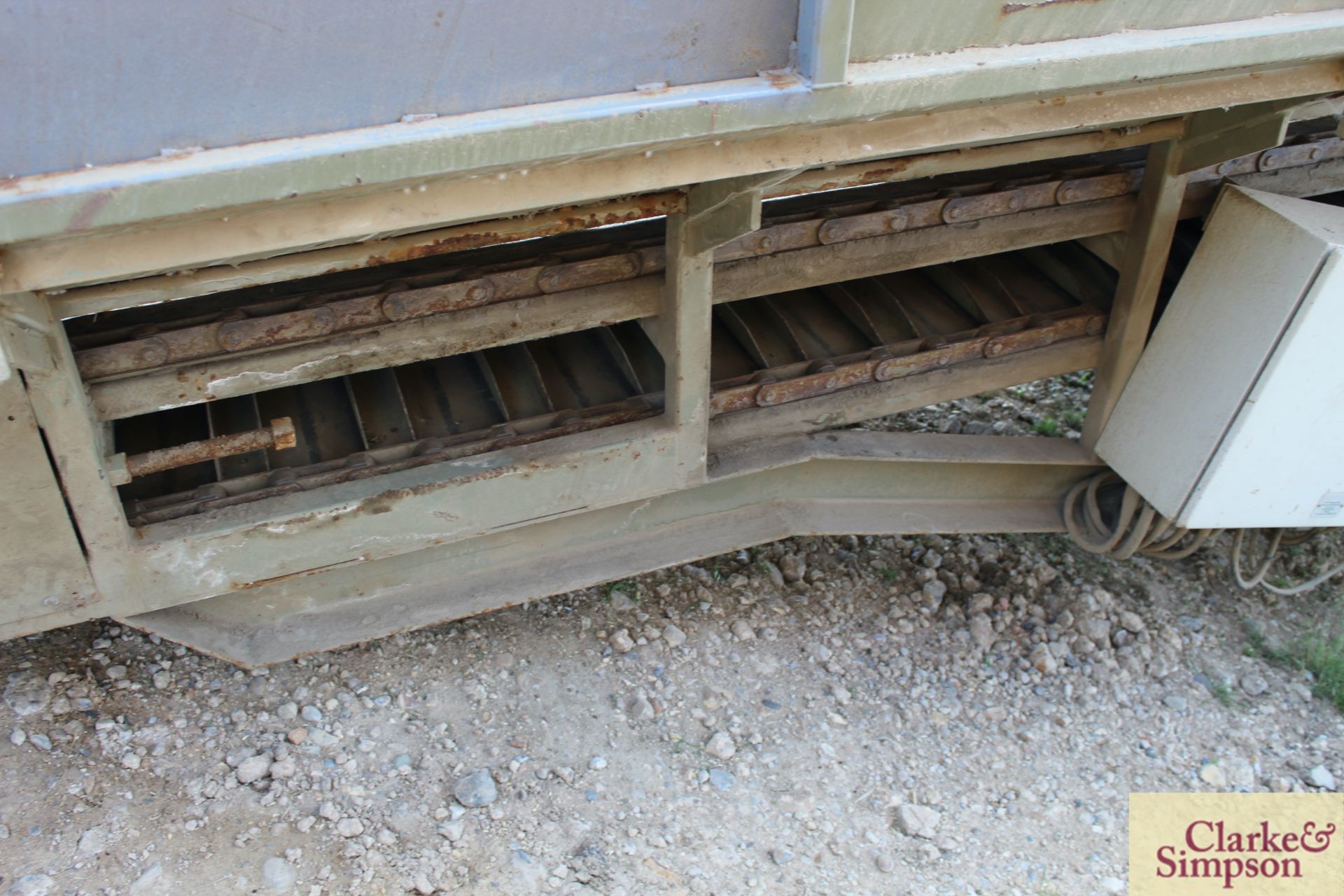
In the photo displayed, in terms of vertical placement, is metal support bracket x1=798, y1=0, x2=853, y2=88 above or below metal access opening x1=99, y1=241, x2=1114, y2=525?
above

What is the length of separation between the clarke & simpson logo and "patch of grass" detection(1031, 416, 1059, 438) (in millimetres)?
1612

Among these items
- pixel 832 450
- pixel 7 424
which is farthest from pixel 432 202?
pixel 832 450

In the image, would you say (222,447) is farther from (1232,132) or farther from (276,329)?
(1232,132)

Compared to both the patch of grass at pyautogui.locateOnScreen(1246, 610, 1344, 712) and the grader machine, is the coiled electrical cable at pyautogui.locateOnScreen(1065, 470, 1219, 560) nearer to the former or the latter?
the grader machine

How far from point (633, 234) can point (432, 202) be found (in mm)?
941

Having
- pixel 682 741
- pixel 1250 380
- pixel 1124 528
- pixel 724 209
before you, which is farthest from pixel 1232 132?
pixel 682 741

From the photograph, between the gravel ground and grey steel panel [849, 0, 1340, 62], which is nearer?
grey steel panel [849, 0, 1340, 62]

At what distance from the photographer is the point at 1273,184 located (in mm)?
2637

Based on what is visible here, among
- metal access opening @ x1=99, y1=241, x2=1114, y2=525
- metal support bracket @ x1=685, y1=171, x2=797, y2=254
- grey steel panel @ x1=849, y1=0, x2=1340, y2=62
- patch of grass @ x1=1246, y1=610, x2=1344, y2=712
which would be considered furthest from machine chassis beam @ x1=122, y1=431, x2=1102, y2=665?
grey steel panel @ x1=849, y1=0, x2=1340, y2=62

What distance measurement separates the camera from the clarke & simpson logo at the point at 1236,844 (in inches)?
97.8

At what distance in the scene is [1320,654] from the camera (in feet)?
9.96

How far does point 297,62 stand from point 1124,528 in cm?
238

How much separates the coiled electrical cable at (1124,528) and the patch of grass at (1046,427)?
0.91m

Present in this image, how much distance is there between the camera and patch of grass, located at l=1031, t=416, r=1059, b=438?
399 cm
